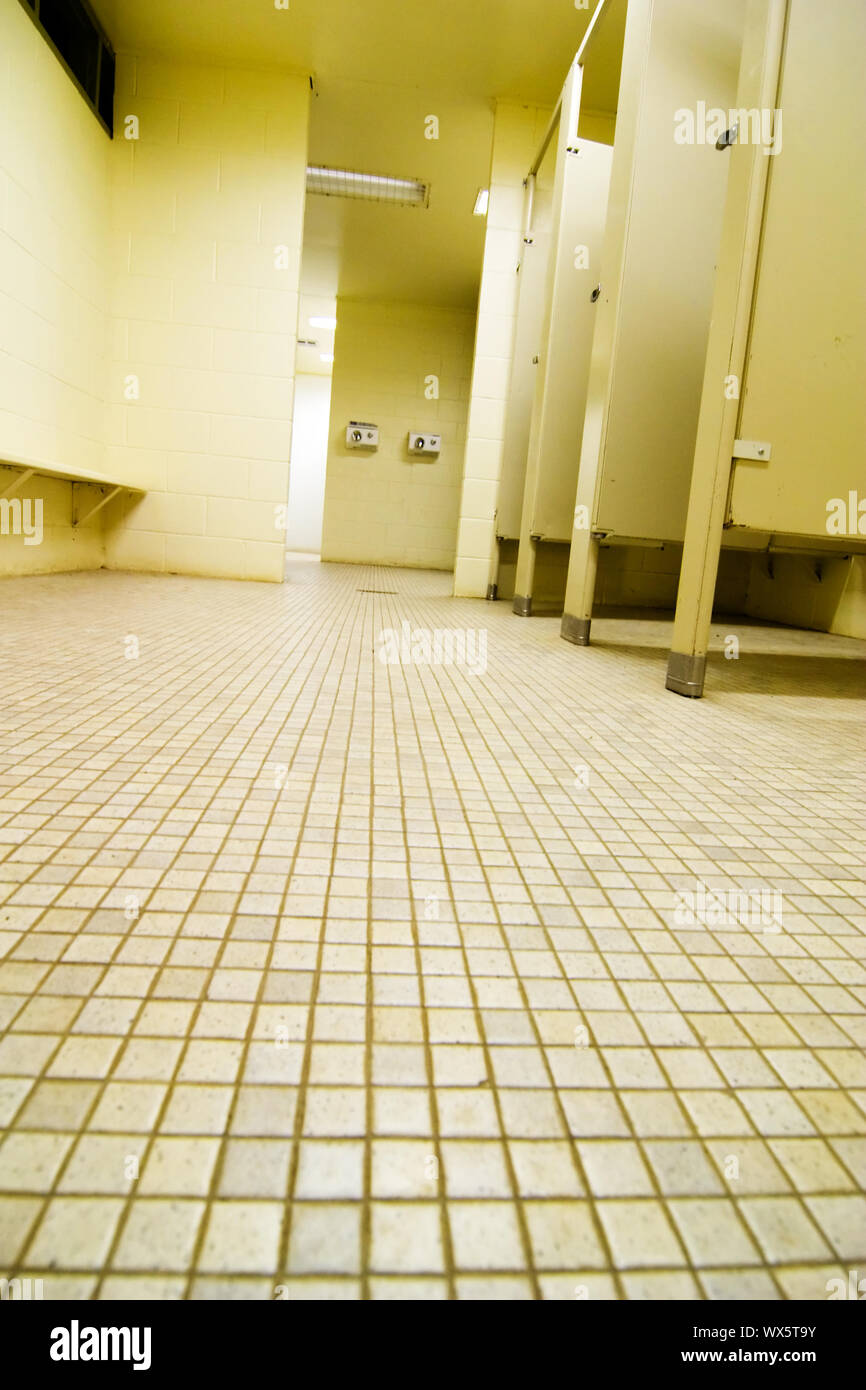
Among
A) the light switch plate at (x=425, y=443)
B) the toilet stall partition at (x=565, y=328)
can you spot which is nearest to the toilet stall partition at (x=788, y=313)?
the toilet stall partition at (x=565, y=328)

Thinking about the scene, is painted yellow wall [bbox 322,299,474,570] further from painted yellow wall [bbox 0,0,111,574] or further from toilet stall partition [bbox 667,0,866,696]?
toilet stall partition [bbox 667,0,866,696]

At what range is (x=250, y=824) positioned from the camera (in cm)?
98

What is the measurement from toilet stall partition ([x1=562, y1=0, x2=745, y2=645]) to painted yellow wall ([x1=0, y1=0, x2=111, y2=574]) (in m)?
2.27

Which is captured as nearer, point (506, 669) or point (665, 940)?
point (665, 940)

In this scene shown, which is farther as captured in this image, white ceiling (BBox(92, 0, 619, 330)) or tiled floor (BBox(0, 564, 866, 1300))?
white ceiling (BBox(92, 0, 619, 330))

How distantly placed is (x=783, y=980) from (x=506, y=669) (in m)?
1.62

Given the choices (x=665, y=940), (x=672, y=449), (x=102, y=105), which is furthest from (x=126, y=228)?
(x=665, y=940)

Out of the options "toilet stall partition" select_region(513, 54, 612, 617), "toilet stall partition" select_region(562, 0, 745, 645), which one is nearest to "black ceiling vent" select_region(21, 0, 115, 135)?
"toilet stall partition" select_region(513, 54, 612, 617)

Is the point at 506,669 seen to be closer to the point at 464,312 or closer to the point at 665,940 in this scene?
the point at 665,940

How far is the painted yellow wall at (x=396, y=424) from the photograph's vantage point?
8234 millimetres

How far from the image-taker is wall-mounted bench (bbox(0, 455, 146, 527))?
313 cm

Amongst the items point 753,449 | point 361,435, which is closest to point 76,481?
point 753,449

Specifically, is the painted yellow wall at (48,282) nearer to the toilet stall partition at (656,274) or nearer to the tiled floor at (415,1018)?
the toilet stall partition at (656,274)

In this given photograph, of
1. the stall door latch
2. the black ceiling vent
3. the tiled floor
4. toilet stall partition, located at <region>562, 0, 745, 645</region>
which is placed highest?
the black ceiling vent
